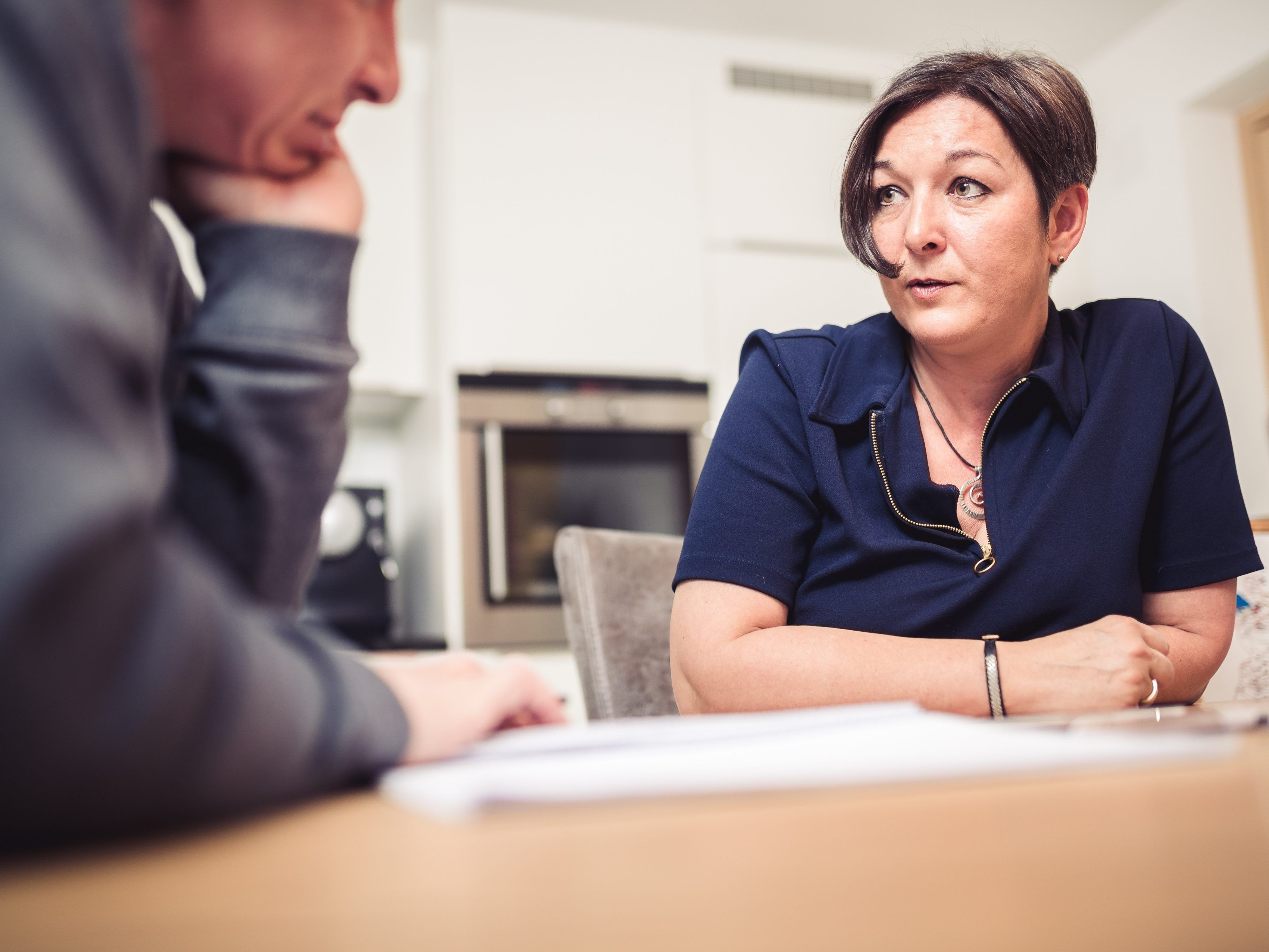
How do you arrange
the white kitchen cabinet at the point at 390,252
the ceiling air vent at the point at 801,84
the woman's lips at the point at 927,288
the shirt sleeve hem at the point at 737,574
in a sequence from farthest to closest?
the ceiling air vent at the point at 801,84, the white kitchen cabinet at the point at 390,252, the woman's lips at the point at 927,288, the shirt sleeve hem at the point at 737,574

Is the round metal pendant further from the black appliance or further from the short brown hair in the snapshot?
the black appliance

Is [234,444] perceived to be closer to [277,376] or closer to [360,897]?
[277,376]

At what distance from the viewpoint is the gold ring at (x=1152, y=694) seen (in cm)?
90

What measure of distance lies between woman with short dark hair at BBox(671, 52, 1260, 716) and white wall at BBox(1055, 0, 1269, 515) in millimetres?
2222

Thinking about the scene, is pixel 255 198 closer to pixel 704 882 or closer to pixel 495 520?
pixel 704 882

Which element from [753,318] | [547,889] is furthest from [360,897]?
[753,318]

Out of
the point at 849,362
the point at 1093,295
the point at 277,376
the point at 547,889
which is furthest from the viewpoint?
the point at 1093,295

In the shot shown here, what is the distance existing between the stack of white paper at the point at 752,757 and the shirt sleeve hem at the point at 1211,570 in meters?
0.79

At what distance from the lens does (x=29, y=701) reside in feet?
0.81

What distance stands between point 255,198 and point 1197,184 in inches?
134

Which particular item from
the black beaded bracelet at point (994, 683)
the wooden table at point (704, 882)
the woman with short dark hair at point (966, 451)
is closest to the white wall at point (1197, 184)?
the woman with short dark hair at point (966, 451)

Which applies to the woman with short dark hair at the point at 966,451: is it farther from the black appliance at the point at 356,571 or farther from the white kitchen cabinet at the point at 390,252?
the white kitchen cabinet at the point at 390,252

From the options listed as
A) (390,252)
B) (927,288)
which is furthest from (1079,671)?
(390,252)

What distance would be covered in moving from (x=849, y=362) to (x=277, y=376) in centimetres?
80
